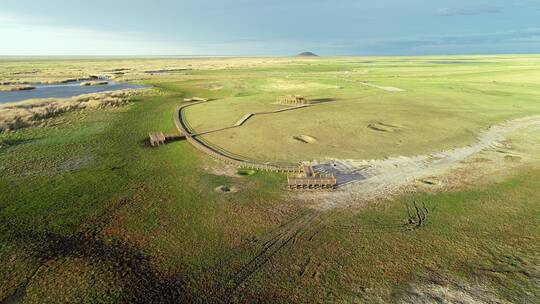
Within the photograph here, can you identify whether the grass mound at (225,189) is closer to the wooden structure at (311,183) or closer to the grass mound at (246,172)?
the grass mound at (246,172)

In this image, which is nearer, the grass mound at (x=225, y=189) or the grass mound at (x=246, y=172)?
the grass mound at (x=225, y=189)

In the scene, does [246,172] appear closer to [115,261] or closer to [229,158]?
[229,158]

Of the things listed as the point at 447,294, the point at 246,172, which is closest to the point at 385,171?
the point at 246,172

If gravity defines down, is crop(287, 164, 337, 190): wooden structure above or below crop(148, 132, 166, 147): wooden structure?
below

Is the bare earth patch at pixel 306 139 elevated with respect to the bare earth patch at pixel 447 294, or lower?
elevated

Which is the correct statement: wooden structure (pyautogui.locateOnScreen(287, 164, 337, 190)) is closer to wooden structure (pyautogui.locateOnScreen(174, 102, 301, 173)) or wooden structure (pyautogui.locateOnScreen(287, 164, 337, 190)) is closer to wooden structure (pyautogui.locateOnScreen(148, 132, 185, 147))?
wooden structure (pyautogui.locateOnScreen(174, 102, 301, 173))

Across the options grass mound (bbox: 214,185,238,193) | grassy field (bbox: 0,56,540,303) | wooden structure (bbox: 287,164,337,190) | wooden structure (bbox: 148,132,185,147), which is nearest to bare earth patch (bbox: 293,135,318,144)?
grassy field (bbox: 0,56,540,303)

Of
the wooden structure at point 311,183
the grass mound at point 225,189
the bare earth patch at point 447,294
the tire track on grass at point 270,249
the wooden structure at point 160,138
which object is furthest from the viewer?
the wooden structure at point 160,138

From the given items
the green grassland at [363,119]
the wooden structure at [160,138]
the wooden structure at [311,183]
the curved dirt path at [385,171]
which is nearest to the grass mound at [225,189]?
the wooden structure at [311,183]

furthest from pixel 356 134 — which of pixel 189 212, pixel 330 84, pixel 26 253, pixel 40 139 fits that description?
pixel 330 84
